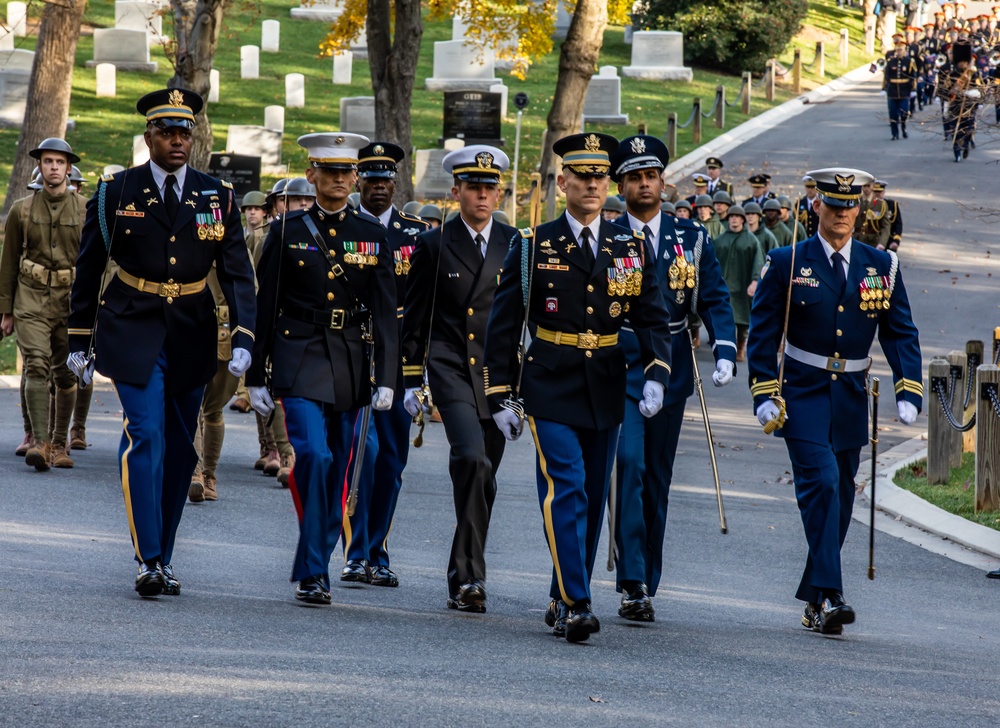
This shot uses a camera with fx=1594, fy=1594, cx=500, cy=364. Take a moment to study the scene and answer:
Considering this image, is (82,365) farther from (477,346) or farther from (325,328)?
(477,346)

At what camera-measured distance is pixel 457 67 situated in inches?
1667

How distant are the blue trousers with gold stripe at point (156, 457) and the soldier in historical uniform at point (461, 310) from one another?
116cm

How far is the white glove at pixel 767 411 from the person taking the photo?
8016 mm

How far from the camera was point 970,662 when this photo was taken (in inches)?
287

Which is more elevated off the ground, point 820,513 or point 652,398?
point 652,398

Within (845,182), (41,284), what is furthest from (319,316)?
(41,284)

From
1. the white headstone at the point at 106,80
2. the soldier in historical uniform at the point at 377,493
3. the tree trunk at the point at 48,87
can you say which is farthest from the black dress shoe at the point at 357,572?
the white headstone at the point at 106,80

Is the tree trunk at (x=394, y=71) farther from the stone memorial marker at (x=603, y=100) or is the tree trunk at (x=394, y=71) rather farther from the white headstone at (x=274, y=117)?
the stone memorial marker at (x=603, y=100)

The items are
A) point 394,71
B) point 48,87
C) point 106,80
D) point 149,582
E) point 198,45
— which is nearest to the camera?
point 149,582

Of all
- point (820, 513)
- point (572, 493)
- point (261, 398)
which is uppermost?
point (261, 398)

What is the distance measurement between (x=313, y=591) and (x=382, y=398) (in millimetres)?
1033

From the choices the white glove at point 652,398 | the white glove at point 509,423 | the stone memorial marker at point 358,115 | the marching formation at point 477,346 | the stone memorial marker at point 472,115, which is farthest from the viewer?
the stone memorial marker at point 358,115

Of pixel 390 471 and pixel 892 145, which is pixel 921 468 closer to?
pixel 390 471

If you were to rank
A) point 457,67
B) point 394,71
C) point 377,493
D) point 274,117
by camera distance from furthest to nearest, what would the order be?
1. point 457,67
2. point 274,117
3. point 394,71
4. point 377,493
